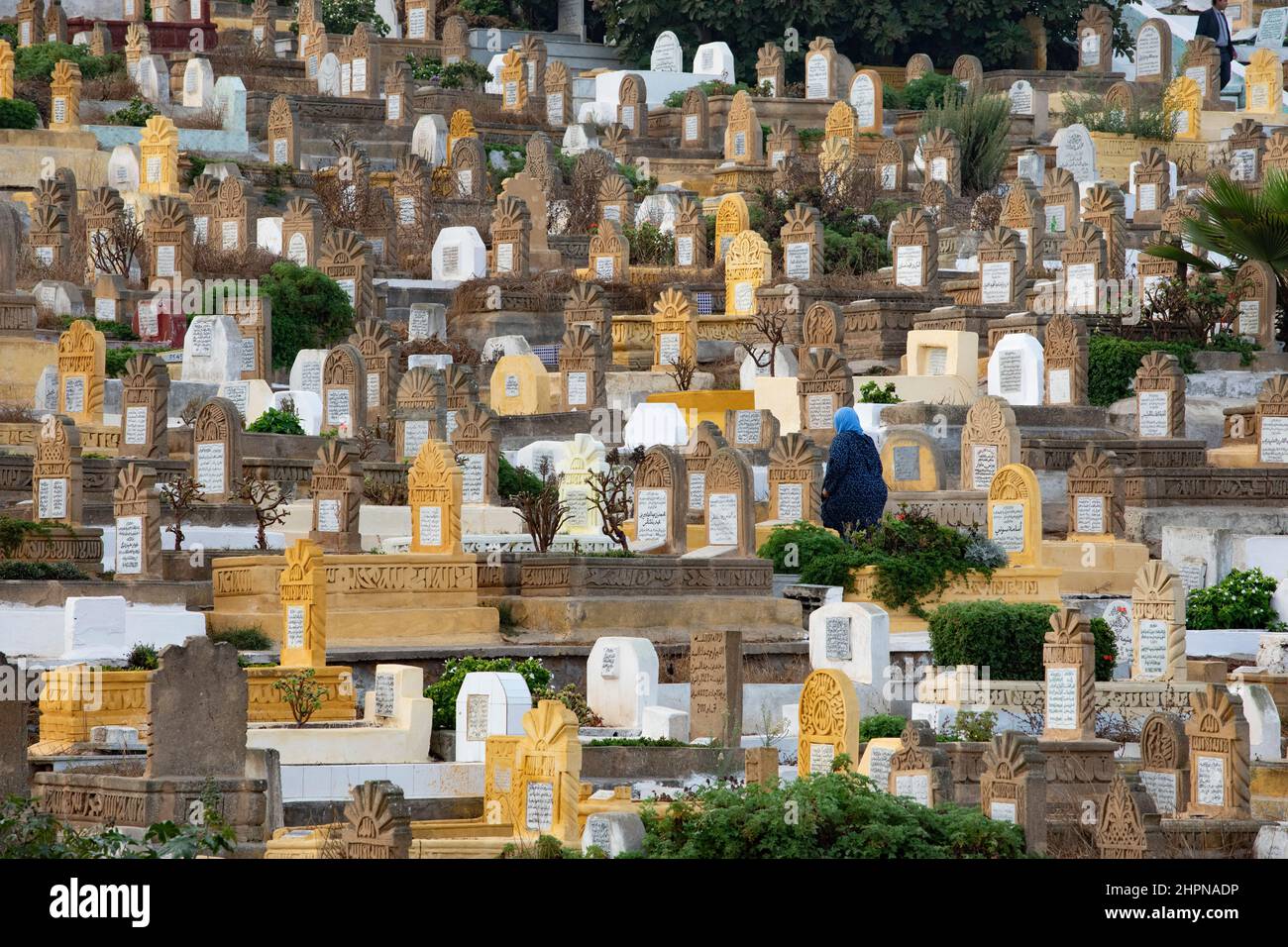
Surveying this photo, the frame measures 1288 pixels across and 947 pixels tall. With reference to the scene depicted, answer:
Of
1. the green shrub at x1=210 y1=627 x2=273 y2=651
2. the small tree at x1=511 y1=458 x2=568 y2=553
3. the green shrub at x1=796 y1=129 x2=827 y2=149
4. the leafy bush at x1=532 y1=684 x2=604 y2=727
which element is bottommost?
the leafy bush at x1=532 y1=684 x2=604 y2=727

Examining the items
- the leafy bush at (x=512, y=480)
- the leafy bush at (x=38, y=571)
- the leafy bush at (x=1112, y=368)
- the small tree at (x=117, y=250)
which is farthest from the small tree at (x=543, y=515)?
the small tree at (x=117, y=250)

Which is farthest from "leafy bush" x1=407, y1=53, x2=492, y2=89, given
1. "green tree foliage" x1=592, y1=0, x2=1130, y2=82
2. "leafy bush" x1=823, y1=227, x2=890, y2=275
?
"leafy bush" x1=823, y1=227, x2=890, y2=275

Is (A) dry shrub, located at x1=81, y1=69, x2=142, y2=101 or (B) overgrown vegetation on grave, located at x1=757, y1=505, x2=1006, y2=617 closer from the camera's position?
(B) overgrown vegetation on grave, located at x1=757, y1=505, x2=1006, y2=617

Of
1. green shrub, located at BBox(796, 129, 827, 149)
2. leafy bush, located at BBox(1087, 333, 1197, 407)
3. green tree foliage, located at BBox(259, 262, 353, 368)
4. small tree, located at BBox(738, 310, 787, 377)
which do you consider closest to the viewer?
leafy bush, located at BBox(1087, 333, 1197, 407)

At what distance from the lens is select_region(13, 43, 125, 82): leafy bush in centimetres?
4081

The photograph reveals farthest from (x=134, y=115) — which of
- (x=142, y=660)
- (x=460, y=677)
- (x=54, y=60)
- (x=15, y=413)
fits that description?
(x=460, y=677)

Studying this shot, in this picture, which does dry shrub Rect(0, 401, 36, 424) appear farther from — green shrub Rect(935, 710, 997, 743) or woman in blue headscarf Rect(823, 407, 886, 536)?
green shrub Rect(935, 710, 997, 743)

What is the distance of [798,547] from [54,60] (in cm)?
2065

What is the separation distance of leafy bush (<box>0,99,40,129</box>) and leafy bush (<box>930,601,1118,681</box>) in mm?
20106

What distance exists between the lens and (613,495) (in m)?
25.4

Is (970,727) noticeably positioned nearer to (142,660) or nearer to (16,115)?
(142,660)

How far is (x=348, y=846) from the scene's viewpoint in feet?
49.0

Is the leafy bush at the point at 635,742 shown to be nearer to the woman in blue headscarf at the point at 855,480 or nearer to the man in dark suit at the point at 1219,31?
the woman in blue headscarf at the point at 855,480

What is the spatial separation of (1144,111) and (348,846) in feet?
104
